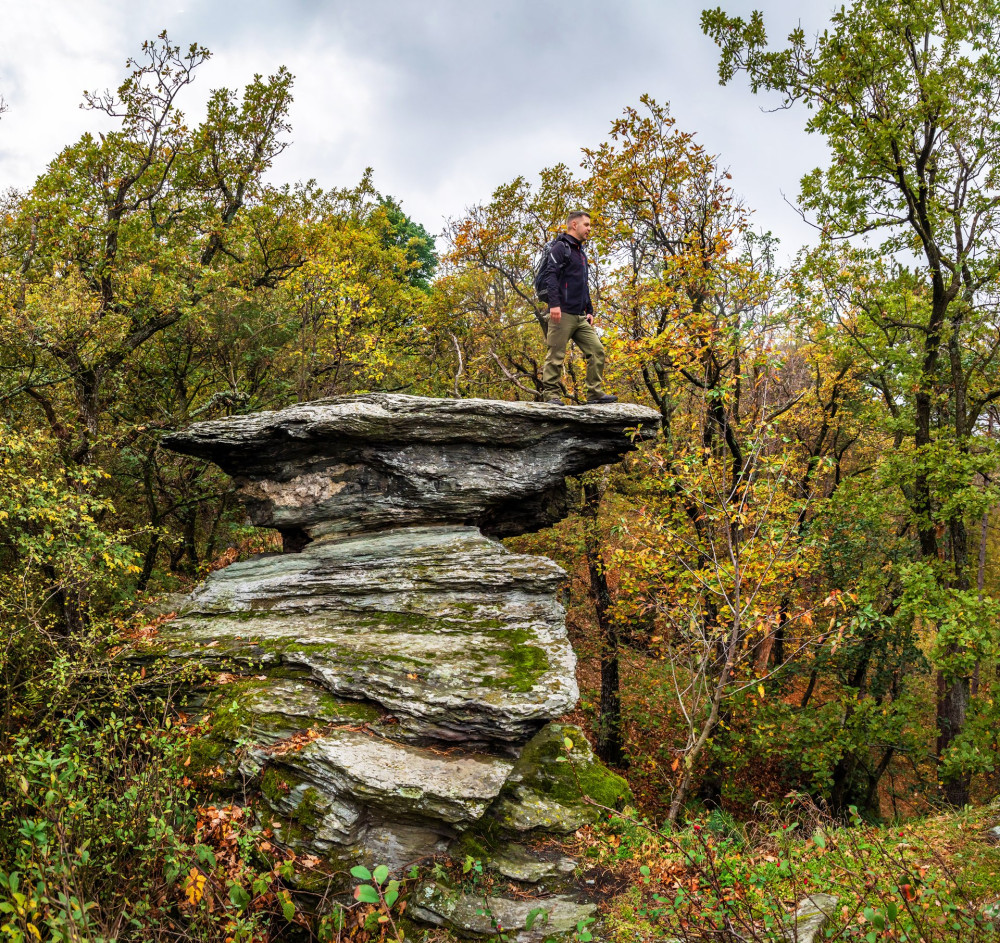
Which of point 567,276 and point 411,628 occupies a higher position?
point 567,276

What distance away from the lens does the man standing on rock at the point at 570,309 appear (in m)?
8.61

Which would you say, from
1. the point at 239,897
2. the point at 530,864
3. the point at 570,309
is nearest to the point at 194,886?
the point at 239,897

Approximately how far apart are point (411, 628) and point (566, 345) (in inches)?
186

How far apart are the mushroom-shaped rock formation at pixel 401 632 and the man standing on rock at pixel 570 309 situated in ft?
2.21

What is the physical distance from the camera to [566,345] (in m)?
9.16

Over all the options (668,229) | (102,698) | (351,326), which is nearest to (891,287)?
(668,229)

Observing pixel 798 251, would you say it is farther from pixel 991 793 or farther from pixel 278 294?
pixel 991 793

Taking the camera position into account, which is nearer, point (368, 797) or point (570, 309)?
point (368, 797)

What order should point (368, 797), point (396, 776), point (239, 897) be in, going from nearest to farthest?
point (239, 897)
point (368, 797)
point (396, 776)

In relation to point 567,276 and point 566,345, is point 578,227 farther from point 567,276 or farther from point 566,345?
point 566,345

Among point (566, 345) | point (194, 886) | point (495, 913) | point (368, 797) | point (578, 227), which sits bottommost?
point (495, 913)

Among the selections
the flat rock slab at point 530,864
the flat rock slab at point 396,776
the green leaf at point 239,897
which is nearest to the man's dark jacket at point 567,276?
the flat rock slab at point 396,776

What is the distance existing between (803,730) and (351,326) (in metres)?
14.0

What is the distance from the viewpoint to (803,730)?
1237cm
